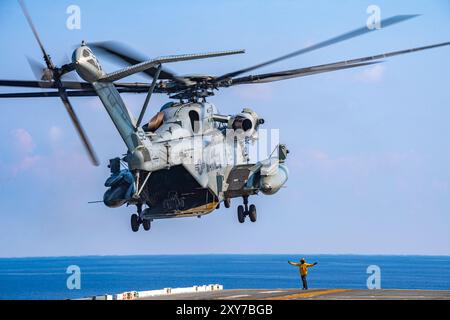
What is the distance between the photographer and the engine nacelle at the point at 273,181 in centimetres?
3894

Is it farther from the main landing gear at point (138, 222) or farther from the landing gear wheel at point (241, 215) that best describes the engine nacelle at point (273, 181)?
the main landing gear at point (138, 222)

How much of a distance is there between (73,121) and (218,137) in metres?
9.22

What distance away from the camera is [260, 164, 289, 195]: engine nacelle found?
128 ft

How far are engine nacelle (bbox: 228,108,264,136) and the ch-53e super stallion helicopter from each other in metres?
0.05

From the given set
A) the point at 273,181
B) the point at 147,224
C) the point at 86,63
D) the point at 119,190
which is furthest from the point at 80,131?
the point at 273,181

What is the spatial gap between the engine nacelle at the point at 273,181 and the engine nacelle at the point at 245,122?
223 centimetres

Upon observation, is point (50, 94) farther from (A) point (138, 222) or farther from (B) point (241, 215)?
(B) point (241, 215)

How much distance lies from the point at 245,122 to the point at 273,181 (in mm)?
3144

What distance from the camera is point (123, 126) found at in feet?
110

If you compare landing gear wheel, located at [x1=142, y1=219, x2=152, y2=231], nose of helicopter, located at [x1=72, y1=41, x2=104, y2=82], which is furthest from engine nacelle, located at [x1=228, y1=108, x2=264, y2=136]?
nose of helicopter, located at [x1=72, y1=41, x2=104, y2=82]
